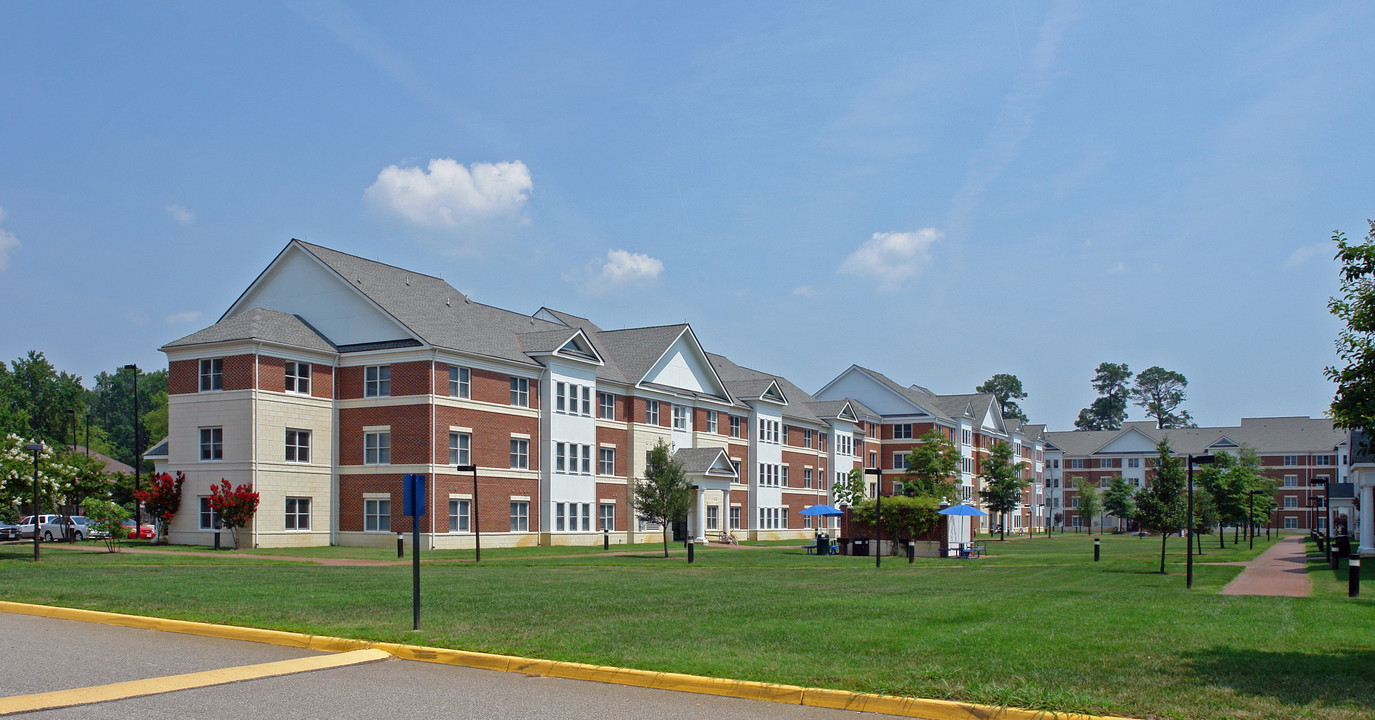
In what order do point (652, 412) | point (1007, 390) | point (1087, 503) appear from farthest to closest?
1. point (1007, 390)
2. point (1087, 503)
3. point (652, 412)

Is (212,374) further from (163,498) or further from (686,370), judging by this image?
(686,370)

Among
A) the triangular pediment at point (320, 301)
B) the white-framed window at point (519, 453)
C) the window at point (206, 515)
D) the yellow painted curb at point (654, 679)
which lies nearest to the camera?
the yellow painted curb at point (654, 679)

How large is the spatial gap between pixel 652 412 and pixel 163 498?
26.7m

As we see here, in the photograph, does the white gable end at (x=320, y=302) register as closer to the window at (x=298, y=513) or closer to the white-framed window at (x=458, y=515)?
the window at (x=298, y=513)

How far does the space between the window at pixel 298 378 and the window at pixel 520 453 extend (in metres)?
9.81

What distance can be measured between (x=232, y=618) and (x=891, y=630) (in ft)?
31.5

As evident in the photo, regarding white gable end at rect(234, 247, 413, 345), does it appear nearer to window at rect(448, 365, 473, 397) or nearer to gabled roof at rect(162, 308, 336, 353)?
gabled roof at rect(162, 308, 336, 353)

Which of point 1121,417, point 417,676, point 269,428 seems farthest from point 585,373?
point 1121,417

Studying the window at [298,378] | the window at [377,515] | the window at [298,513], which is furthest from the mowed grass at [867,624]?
the window at [377,515]

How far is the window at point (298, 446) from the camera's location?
4578 cm

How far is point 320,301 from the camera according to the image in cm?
4959

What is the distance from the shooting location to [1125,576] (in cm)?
3138

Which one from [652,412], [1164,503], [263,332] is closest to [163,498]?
[263,332]

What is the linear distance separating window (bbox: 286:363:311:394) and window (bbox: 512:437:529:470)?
32.2 ft
